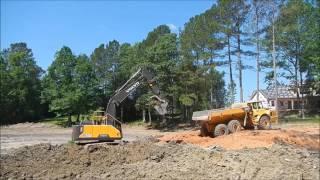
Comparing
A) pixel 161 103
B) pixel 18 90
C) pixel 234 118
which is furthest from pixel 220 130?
pixel 18 90

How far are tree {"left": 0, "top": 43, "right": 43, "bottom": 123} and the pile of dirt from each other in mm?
49588

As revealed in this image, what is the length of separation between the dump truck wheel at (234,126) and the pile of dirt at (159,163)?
14.7 ft

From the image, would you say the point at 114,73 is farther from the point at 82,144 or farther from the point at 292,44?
the point at 82,144

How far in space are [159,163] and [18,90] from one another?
5657 centimetres

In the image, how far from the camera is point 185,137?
27.2 m

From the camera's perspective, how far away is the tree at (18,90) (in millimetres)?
69438

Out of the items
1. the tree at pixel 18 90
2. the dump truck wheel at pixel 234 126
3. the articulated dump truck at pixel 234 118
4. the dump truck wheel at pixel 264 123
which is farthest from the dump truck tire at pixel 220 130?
the tree at pixel 18 90

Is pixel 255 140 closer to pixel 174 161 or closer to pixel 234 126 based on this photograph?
pixel 234 126

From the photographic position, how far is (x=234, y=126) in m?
26.1

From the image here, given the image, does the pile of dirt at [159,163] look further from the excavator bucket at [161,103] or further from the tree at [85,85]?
the tree at [85,85]

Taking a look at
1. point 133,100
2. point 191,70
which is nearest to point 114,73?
point 133,100

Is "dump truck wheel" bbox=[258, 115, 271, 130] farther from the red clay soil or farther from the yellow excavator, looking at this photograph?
the yellow excavator

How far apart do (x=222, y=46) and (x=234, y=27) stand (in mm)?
2505

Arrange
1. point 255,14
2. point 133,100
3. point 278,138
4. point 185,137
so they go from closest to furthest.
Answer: point 278,138 < point 185,137 < point 255,14 < point 133,100
